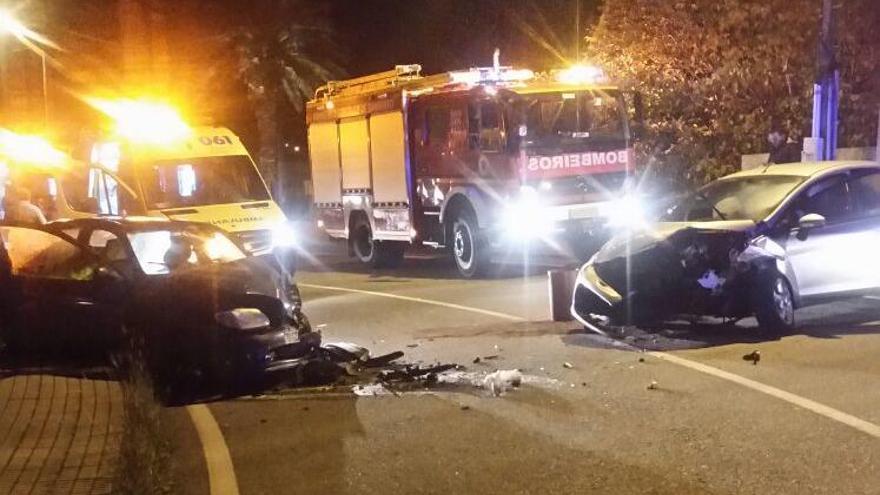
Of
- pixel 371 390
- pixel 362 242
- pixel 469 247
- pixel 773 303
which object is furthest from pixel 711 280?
pixel 362 242

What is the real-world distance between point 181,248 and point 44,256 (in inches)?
56.3

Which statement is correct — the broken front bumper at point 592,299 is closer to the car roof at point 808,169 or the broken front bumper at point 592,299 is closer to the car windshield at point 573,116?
the car roof at point 808,169

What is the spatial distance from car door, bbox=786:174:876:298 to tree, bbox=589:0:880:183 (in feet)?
32.3

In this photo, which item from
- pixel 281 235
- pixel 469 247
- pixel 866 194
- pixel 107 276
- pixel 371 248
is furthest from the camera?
pixel 371 248

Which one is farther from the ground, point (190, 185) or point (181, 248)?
point (190, 185)

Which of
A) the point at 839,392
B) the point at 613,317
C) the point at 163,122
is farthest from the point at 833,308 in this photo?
the point at 163,122

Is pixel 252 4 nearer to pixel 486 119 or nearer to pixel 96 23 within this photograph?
pixel 96 23

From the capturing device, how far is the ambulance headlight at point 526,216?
50.4 feet

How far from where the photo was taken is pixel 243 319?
8.48m

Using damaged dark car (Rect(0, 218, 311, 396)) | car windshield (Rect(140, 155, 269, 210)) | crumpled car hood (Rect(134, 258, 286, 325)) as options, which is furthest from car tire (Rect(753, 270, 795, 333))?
car windshield (Rect(140, 155, 269, 210))

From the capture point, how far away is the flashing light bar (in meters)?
16.0

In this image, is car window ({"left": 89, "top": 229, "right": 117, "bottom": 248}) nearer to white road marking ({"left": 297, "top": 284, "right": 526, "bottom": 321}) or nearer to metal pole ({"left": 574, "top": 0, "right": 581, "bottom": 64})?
white road marking ({"left": 297, "top": 284, "right": 526, "bottom": 321})

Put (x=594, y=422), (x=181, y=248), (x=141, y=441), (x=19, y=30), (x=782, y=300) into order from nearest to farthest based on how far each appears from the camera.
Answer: (x=141, y=441)
(x=594, y=422)
(x=782, y=300)
(x=181, y=248)
(x=19, y=30)

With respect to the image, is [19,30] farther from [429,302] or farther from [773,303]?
[773,303]
